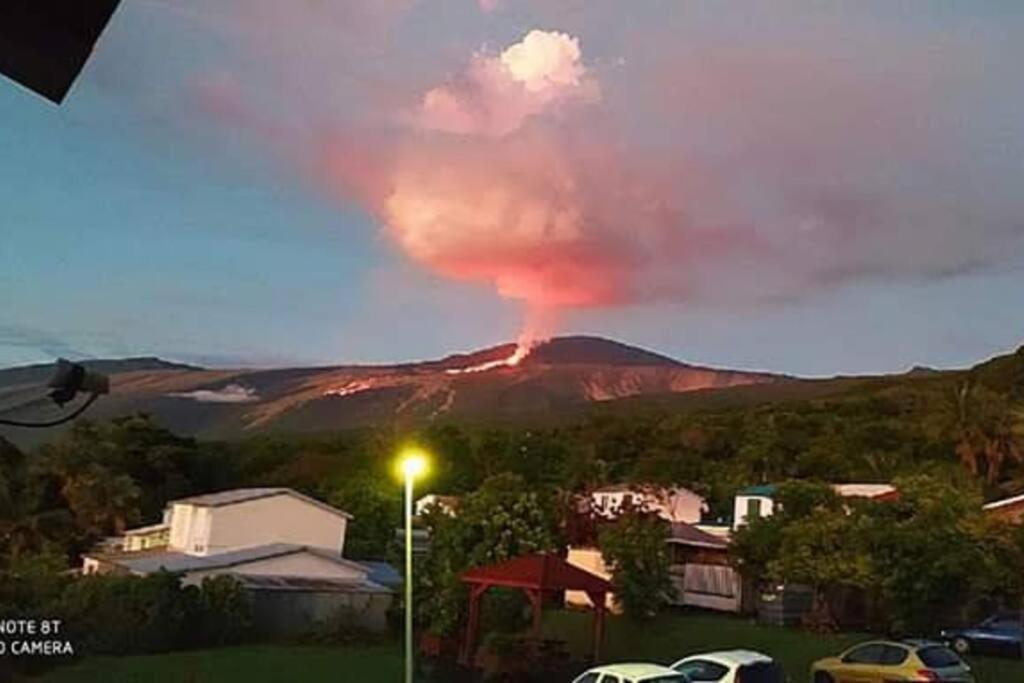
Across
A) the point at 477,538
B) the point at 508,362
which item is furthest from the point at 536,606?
the point at 508,362

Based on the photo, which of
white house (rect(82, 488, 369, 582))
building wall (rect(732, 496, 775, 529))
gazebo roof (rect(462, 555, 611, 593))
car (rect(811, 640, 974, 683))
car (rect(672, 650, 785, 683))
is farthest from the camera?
building wall (rect(732, 496, 775, 529))

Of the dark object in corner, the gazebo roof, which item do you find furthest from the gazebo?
the dark object in corner

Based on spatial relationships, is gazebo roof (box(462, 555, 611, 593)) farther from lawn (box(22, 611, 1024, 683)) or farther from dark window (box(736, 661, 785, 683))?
dark window (box(736, 661, 785, 683))

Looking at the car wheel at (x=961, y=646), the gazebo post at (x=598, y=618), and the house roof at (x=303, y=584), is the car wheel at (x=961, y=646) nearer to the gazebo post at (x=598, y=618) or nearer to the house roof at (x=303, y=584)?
the gazebo post at (x=598, y=618)

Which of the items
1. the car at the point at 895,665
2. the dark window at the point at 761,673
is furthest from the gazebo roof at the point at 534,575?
the car at the point at 895,665

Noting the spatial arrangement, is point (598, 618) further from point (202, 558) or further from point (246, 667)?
point (202, 558)
